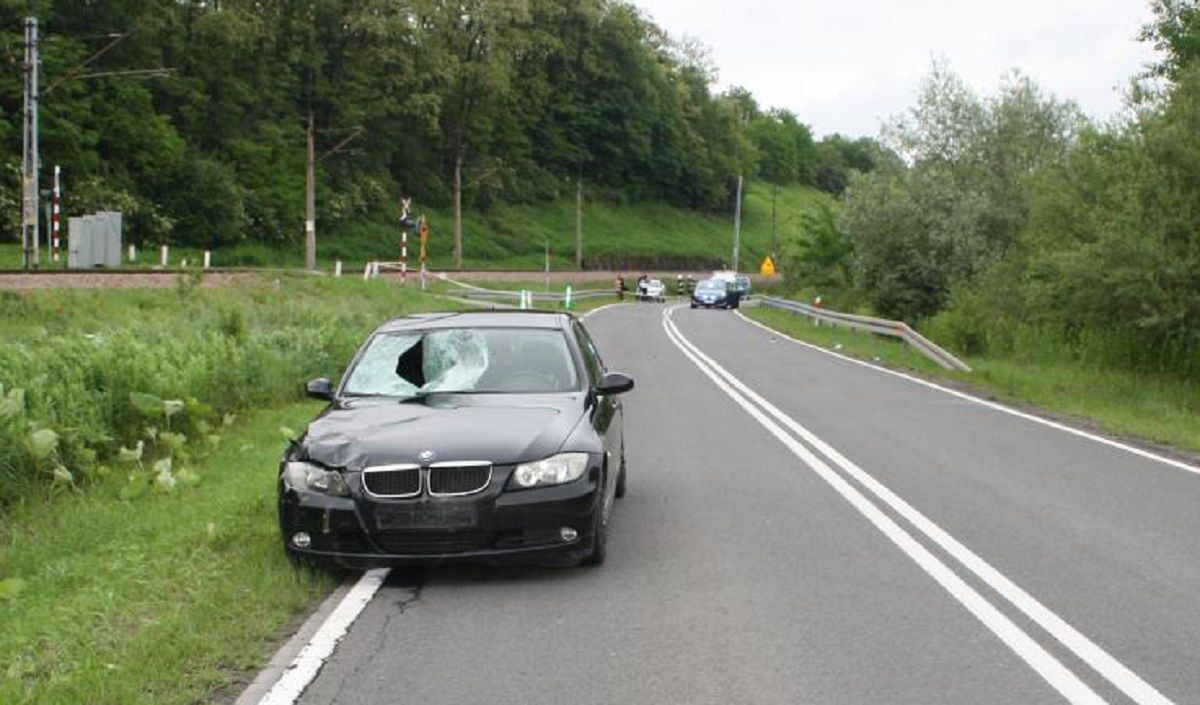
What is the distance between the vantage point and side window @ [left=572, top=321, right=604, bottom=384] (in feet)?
29.9

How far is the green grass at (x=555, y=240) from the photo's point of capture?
223 feet

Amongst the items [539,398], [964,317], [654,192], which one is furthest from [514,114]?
[539,398]

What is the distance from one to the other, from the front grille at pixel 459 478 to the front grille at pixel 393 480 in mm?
89

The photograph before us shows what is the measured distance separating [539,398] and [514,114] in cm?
8879

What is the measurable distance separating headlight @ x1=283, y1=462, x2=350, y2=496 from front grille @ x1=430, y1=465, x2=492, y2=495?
0.48 meters

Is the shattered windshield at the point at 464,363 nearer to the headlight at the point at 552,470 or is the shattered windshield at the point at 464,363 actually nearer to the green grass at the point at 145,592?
the green grass at the point at 145,592

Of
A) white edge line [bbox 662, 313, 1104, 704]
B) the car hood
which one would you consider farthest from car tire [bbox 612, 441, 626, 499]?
white edge line [bbox 662, 313, 1104, 704]

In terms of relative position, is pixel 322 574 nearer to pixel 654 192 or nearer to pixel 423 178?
pixel 423 178

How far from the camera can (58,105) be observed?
181 feet

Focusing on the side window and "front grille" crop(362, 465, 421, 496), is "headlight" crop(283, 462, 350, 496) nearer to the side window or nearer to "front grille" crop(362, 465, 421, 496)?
"front grille" crop(362, 465, 421, 496)

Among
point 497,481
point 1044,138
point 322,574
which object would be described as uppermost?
point 1044,138

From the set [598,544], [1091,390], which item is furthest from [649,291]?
[598,544]


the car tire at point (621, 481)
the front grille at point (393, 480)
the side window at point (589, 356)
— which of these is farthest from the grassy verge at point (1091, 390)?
the front grille at point (393, 480)

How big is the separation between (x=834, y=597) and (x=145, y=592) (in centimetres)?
352
